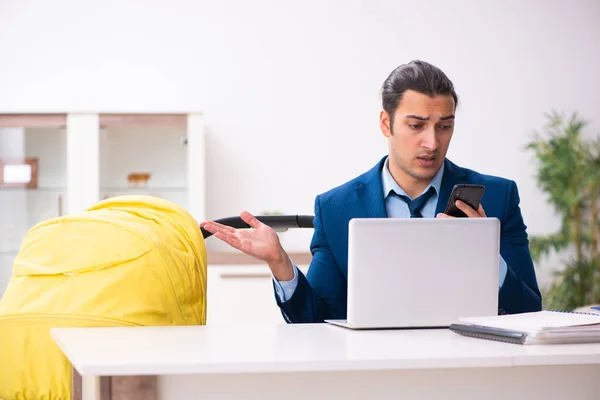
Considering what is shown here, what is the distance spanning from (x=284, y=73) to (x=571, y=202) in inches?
87.9

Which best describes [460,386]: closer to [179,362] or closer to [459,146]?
[179,362]

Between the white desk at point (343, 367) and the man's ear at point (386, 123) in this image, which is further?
the man's ear at point (386, 123)

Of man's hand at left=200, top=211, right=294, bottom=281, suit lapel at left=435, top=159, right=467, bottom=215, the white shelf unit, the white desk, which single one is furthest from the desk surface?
the white shelf unit

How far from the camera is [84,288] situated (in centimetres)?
208

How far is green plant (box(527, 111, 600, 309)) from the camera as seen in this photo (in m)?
5.73

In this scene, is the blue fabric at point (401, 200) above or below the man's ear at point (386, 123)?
below

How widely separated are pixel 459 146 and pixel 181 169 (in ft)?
6.75

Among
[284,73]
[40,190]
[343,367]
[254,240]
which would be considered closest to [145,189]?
[40,190]

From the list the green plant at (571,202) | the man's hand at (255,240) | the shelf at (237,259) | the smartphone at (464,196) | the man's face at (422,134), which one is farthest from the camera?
the green plant at (571,202)

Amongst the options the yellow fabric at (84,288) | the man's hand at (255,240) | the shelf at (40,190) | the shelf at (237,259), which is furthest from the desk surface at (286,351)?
the shelf at (40,190)

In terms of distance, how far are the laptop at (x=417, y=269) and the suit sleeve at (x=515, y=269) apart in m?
0.39

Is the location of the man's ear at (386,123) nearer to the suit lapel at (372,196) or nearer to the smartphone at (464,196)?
the suit lapel at (372,196)

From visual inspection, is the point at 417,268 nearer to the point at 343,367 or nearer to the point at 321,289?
the point at 343,367

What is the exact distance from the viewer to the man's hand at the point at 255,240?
2143mm
